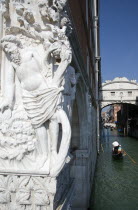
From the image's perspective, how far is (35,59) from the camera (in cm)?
215

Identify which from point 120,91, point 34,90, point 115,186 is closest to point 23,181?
point 34,90

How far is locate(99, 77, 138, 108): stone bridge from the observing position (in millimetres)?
23422

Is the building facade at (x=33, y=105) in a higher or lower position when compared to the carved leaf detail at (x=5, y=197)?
higher

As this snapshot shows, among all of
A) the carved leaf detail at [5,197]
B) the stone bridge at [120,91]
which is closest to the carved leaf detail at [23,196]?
the carved leaf detail at [5,197]

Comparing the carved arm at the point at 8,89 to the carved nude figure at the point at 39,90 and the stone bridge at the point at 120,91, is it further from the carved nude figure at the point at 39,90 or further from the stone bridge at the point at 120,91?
the stone bridge at the point at 120,91

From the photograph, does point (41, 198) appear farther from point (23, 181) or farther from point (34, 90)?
point (34, 90)

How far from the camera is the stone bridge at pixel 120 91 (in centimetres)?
2342

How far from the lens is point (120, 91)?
23.8 metres

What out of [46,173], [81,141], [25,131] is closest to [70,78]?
[25,131]

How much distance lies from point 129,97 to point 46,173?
23.2 m

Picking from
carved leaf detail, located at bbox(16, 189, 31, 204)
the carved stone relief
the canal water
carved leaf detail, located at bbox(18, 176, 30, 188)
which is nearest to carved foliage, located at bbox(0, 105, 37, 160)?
the carved stone relief

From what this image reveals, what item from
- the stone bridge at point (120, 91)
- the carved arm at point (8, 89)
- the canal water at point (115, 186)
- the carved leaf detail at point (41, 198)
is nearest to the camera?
the carved leaf detail at point (41, 198)

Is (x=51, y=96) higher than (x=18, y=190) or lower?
higher

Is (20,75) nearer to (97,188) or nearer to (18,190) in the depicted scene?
(18,190)
